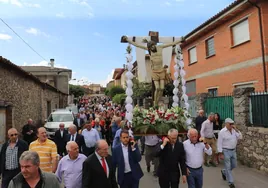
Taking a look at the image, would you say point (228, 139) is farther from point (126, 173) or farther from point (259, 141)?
point (126, 173)

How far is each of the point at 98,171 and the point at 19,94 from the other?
35.1ft

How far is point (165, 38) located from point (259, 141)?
4417mm

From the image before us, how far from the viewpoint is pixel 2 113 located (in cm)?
1063

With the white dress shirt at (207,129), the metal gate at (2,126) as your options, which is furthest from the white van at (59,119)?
the white dress shirt at (207,129)

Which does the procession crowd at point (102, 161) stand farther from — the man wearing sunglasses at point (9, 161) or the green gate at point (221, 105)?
the green gate at point (221, 105)

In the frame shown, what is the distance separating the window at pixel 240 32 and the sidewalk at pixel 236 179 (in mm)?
7549

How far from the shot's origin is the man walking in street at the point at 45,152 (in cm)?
506

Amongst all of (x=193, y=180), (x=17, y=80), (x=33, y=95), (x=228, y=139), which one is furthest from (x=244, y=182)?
(x=33, y=95)

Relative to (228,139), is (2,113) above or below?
above

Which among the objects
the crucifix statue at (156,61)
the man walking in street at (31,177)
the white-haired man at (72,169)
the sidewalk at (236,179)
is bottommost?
the sidewalk at (236,179)

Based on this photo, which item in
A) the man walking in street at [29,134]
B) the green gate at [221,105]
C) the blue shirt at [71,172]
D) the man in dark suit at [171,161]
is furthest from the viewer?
the green gate at [221,105]

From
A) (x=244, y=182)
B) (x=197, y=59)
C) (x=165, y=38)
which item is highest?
(x=197, y=59)

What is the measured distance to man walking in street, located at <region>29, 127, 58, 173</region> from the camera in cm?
506

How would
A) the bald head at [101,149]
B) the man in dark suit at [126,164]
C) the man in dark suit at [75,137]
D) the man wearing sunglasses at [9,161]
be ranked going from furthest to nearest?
1. the man in dark suit at [75,137]
2. the man wearing sunglasses at [9,161]
3. the man in dark suit at [126,164]
4. the bald head at [101,149]
